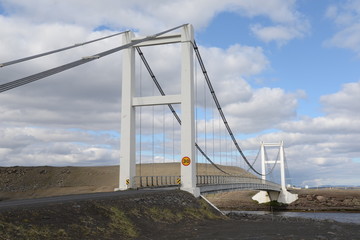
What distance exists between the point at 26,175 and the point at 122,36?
66.7 meters

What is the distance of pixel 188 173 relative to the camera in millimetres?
28281

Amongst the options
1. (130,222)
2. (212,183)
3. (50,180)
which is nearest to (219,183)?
(212,183)

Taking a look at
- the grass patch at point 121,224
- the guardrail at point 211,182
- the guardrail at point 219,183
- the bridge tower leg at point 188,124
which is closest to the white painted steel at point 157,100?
the bridge tower leg at point 188,124

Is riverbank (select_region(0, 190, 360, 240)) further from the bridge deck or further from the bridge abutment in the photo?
the bridge abutment

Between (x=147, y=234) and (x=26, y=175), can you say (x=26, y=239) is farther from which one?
(x=26, y=175)

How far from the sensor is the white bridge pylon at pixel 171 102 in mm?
28344

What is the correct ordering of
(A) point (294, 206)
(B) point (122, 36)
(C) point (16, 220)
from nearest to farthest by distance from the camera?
(C) point (16, 220)
(B) point (122, 36)
(A) point (294, 206)

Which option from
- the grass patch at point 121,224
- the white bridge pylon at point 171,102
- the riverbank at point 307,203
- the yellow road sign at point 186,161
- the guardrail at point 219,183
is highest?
the white bridge pylon at point 171,102

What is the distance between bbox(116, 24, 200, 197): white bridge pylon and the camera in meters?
28.3

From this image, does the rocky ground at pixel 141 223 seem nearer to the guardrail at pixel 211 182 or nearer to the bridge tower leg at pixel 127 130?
the guardrail at pixel 211 182

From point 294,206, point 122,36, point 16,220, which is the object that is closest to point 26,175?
point 294,206

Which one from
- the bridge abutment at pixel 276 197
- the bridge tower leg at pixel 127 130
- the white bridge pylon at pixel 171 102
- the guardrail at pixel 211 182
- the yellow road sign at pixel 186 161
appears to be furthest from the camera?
the bridge abutment at pixel 276 197

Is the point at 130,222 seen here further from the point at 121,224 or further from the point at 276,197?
the point at 276,197

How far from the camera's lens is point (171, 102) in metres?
29.1
